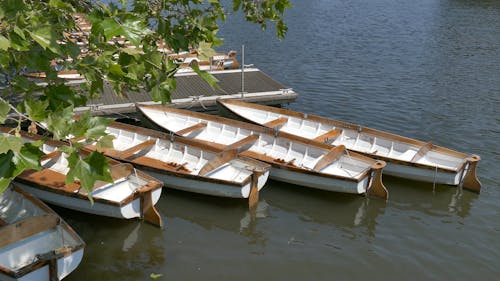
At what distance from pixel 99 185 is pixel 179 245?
273 cm

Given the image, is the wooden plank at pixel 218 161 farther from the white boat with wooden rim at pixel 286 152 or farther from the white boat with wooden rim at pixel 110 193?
the white boat with wooden rim at pixel 110 193

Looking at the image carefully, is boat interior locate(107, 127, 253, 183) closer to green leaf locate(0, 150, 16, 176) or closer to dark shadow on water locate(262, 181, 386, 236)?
dark shadow on water locate(262, 181, 386, 236)

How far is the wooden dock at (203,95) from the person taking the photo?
20.0 m

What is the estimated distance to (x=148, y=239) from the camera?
512 inches

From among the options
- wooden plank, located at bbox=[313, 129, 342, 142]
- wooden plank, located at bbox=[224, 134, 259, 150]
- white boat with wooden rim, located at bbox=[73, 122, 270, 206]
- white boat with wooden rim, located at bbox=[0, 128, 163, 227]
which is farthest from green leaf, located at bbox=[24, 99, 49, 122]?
wooden plank, located at bbox=[313, 129, 342, 142]

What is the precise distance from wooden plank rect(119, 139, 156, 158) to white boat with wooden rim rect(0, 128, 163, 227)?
1404mm

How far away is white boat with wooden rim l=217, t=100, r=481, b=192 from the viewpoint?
1527 centimetres

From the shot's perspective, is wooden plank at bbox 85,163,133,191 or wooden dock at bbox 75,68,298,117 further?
wooden dock at bbox 75,68,298,117

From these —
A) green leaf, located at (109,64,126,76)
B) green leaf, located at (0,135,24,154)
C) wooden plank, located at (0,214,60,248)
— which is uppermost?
green leaf, located at (109,64,126,76)

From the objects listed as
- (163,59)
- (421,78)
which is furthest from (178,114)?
(421,78)

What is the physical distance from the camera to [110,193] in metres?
13.2

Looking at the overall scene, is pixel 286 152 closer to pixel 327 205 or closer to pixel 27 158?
pixel 327 205

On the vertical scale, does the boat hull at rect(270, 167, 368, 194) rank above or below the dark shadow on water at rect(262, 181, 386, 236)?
above

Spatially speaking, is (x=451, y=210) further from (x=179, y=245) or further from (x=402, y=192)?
(x=179, y=245)
